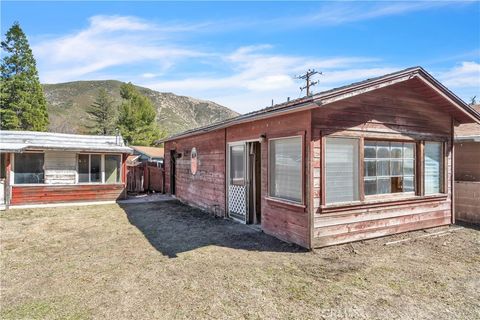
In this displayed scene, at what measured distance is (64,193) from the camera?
38.8 ft

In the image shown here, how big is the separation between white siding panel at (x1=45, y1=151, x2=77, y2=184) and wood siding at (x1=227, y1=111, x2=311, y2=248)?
27.5 feet

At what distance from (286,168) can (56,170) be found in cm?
1020

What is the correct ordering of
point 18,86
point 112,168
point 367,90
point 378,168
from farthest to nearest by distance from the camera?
point 18,86, point 112,168, point 378,168, point 367,90

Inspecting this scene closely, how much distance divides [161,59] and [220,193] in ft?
25.8

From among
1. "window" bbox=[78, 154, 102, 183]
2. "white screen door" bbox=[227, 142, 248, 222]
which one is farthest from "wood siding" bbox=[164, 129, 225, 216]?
"window" bbox=[78, 154, 102, 183]

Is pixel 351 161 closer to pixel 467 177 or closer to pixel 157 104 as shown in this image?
pixel 467 177

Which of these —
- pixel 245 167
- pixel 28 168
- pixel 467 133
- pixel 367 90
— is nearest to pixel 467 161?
pixel 467 133

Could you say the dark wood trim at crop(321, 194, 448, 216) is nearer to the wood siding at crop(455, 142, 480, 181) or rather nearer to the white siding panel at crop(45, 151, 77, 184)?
the wood siding at crop(455, 142, 480, 181)

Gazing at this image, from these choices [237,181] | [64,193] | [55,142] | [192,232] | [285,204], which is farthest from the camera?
[55,142]

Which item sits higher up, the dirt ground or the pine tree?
the pine tree

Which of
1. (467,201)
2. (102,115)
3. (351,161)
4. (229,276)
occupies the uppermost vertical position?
(102,115)

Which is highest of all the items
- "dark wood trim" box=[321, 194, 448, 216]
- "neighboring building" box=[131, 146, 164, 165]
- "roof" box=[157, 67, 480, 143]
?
"roof" box=[157, 67, 480, 143]

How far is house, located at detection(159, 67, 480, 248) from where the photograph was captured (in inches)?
219

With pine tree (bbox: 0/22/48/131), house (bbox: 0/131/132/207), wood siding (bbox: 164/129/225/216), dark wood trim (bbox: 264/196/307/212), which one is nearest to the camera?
dark wood trim (bbox: 264/196/307/212)
